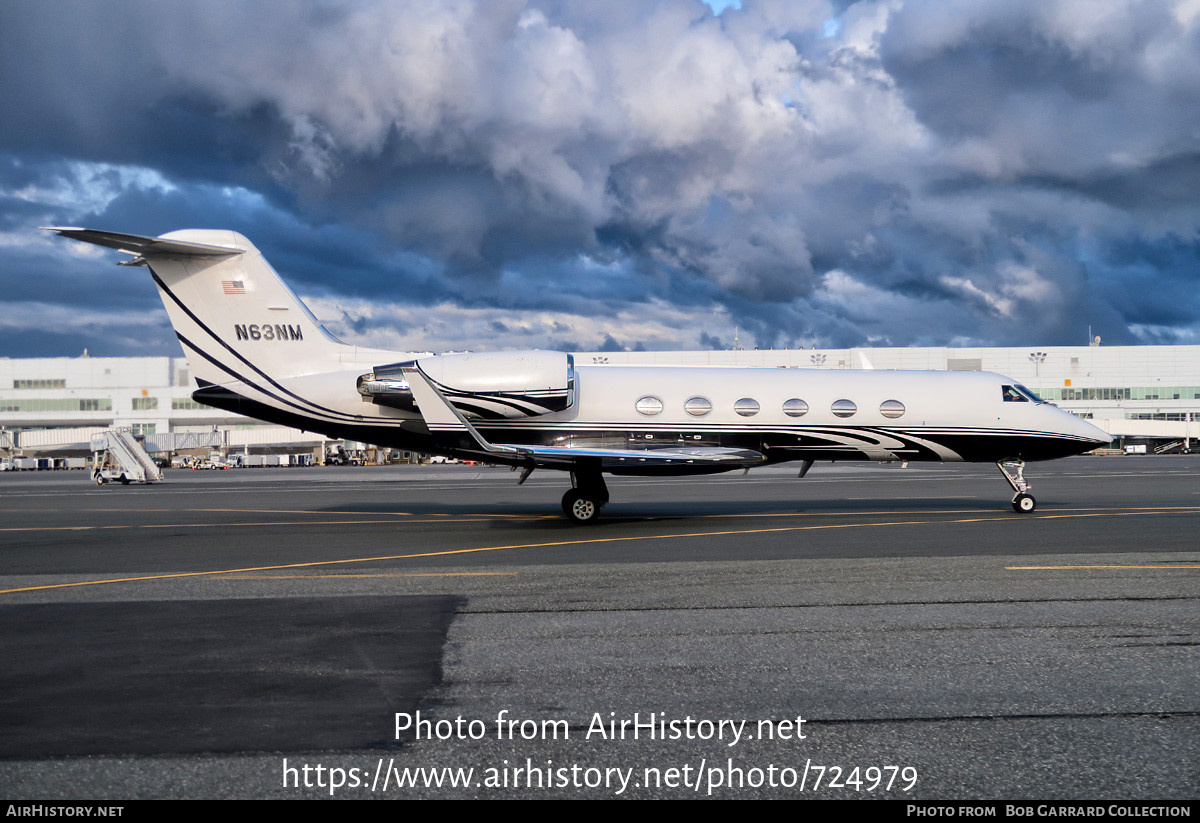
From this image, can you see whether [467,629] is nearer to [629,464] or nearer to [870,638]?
[870,638]

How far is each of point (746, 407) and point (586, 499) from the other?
3858mm

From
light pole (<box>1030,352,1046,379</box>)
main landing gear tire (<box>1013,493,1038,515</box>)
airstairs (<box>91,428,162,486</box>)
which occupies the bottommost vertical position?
main landing gear tire (<box>1013,493,1038,515</box>)

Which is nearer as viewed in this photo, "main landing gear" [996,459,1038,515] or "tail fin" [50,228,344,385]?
"tail fin" [50,228,344,385]

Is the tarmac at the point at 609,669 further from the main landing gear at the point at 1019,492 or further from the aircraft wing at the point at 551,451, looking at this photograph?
the main landing gear at the point at 1019,492

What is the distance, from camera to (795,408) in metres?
18.0

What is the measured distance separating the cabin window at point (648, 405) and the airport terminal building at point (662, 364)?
2077 inches

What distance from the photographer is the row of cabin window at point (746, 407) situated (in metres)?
17.6

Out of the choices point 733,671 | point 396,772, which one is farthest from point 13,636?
point 733,671

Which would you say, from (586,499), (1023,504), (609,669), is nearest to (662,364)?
(1023,504)

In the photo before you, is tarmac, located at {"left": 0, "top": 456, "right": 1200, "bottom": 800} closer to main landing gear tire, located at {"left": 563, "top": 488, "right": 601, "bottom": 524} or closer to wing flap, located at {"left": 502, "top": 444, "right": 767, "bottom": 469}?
wing flap, located at {"left": 502, "top": 444, "right": 767, "bottom": 469}

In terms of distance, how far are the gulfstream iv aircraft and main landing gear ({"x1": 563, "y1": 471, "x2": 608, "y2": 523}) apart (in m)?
0.03

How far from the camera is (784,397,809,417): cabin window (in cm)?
1798

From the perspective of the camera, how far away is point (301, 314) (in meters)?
18.0

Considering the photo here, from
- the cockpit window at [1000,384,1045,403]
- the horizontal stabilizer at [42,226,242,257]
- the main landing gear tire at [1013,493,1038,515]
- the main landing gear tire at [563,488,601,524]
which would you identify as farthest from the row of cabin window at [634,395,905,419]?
the horizontal stabilizer at [42,226,242,257]
